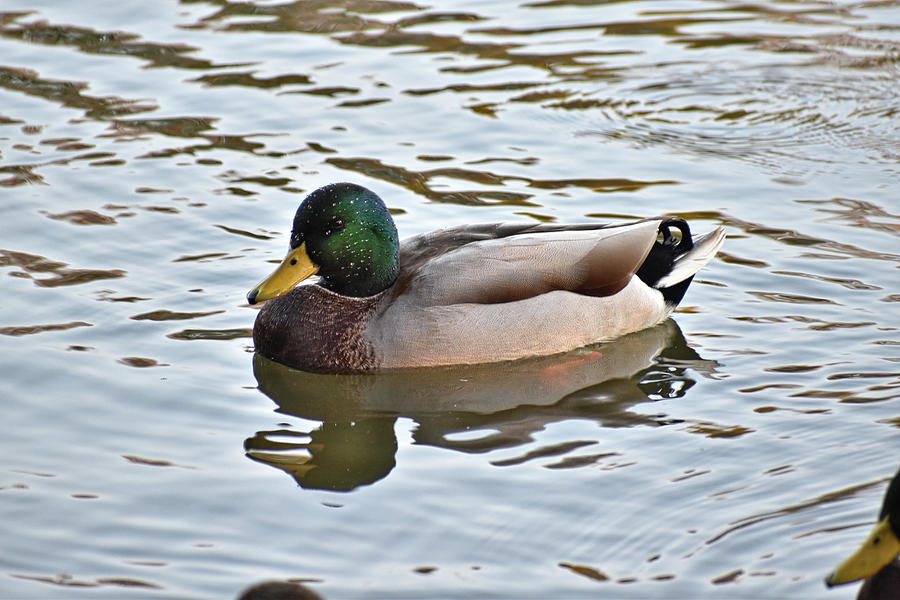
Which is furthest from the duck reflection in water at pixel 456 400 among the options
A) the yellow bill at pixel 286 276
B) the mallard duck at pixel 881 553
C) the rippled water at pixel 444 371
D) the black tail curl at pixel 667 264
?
the mallard duck at pixel 881 553

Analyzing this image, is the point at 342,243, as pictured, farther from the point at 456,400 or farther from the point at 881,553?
the point at 881,553

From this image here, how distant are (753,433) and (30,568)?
3.22 metres

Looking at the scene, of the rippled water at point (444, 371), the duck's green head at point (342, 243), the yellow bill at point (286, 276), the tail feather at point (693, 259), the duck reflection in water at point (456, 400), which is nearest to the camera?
the rippled water at point (444, 371)

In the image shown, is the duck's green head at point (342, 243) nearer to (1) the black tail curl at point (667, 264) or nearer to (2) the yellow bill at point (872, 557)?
(1) the black tail curl at point (667, 264)

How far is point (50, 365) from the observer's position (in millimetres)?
7105

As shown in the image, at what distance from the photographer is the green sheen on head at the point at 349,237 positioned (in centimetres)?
728

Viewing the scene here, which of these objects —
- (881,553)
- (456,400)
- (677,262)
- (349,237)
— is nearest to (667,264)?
(677,262)

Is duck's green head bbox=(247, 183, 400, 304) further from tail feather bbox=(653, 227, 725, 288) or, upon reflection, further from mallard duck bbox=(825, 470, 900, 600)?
mallard duck bbox=(825, 470, 900, 600)

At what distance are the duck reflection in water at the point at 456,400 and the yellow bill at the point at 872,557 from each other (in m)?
2.20

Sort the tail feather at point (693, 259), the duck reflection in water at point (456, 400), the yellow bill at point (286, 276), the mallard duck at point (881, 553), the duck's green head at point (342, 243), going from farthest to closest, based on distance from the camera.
Result: the tail feather at point (693, 259)
the duck's green head at point (342, 243)
the yellow bill at point (286, 276)
the duck reflection in water at point (456, 400)
the mallard duck at point (881, 553)

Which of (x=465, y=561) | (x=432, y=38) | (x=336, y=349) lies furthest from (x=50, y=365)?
(x=432, y=38)

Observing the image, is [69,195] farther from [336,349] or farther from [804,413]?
[804,413]

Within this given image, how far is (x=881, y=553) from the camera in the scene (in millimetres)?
4344

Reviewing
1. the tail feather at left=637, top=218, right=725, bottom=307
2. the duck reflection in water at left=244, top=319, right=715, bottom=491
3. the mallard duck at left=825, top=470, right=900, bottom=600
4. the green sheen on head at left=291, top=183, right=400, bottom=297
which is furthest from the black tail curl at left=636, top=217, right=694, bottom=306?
the mallard duck at left=825, top=470, right=900, bottom=600
